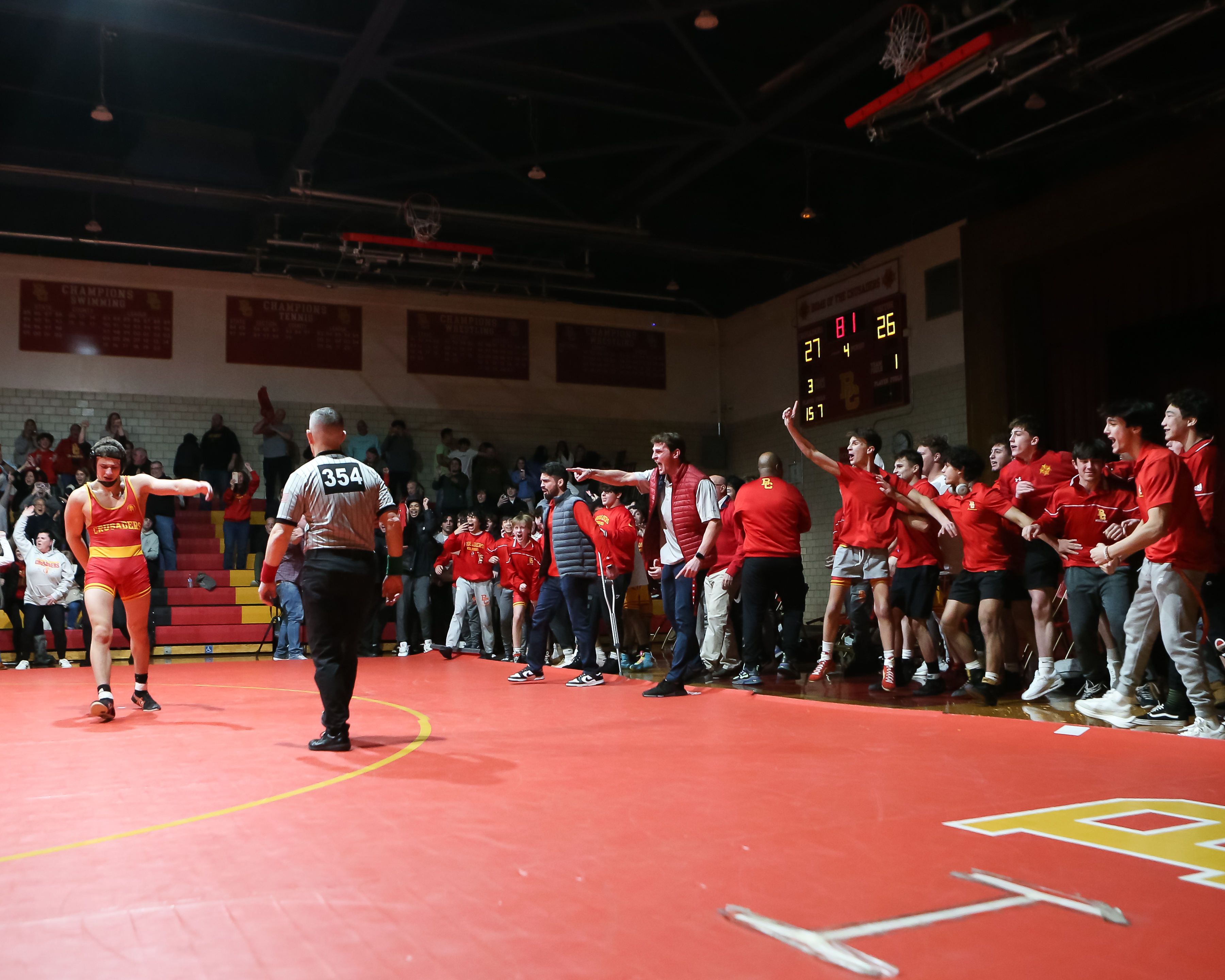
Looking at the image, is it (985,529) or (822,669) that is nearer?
(985,529)

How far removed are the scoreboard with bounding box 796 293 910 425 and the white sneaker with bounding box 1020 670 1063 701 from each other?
10.1 meters

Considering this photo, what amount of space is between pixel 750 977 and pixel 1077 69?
10.8m

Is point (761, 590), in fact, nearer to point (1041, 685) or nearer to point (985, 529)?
point (985, 529)

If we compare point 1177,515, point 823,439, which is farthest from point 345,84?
point 1177,515

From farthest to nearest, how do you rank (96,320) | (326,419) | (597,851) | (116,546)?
(96,320), (116,546), (326,419), (597,851)

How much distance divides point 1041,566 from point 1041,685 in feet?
2.85

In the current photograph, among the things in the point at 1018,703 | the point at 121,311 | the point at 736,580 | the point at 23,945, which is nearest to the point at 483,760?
the point at 23,945

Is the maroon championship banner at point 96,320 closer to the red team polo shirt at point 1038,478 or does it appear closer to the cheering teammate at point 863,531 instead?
the cheering teammate at point 863,531

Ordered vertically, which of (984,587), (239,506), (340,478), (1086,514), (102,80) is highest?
(102,80)

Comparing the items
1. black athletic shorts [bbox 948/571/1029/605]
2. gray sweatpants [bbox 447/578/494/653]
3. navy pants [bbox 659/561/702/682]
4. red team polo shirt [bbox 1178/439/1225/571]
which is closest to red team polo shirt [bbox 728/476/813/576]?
navy pants [bbox 659/561/702/682]

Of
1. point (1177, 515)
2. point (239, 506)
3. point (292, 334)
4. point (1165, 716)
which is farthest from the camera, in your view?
point (292, 334)

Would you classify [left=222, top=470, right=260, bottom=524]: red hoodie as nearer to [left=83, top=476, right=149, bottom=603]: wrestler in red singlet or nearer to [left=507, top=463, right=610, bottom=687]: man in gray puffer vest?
[left=507, top=463, right=610, bottom=687]: man in gray puffer vest

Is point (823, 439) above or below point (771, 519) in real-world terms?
above

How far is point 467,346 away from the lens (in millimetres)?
20797
